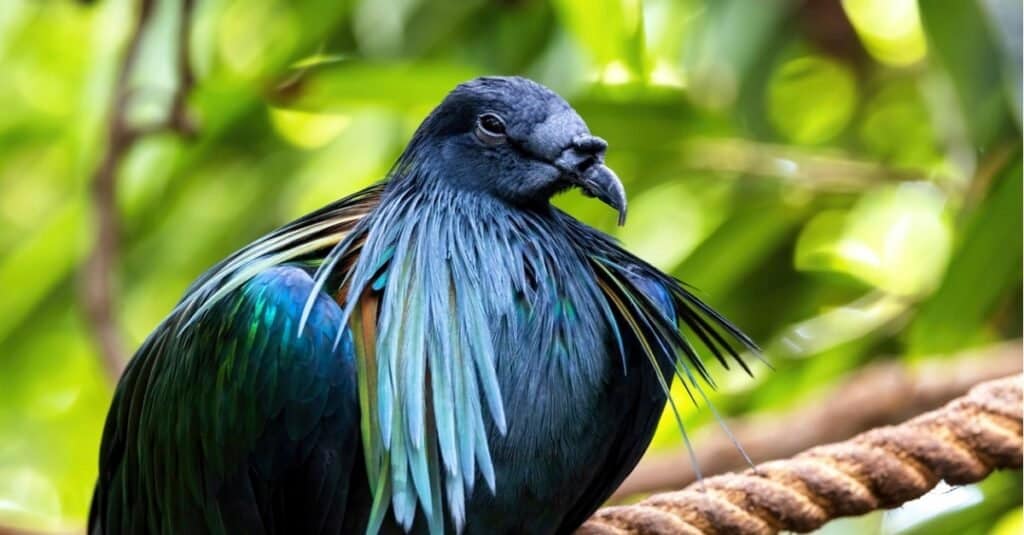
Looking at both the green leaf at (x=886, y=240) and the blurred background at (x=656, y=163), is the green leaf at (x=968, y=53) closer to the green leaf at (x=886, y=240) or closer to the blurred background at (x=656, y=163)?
the blurred background at (x=656, y=163)

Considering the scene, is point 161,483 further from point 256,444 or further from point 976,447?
point 976,447

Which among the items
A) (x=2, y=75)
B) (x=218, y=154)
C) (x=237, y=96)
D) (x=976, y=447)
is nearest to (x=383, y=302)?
(x=976, y=447)

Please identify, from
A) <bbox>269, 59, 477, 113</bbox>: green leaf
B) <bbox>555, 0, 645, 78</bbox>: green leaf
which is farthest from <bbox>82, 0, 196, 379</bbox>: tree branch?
<bbox>555, 0, 645, 78</bbox>: green leaf

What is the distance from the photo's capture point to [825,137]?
5.59 metres

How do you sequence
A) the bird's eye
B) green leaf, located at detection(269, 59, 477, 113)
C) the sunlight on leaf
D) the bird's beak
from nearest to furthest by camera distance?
the bird's beak
the bird's eye
green leaf, located at detection(269, 59, 477, 113)
the sunlight on leaf

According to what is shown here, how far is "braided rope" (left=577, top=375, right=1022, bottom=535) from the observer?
2.54 meters

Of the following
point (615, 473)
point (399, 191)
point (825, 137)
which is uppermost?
point (825, 137)

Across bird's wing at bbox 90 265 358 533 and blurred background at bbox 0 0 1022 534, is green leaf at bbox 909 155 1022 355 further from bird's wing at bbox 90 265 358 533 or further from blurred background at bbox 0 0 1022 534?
bird's wing at bbox 90 265 358 533

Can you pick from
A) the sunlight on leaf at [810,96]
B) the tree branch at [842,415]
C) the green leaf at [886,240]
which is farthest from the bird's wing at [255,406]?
the sunlight on leaf at [810,96]

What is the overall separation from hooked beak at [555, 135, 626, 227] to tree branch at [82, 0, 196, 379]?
189cm

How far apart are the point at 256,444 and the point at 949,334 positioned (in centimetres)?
237

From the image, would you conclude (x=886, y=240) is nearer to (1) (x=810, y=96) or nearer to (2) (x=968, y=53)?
(1) (x=810, y=96)

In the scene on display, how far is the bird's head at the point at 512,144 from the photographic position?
101 inches

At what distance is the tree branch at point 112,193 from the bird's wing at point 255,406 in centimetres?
159
